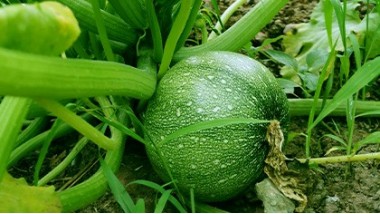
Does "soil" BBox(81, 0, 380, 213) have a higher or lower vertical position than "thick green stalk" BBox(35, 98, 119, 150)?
lower

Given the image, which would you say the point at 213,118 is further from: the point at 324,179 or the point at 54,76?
the point at 54,76

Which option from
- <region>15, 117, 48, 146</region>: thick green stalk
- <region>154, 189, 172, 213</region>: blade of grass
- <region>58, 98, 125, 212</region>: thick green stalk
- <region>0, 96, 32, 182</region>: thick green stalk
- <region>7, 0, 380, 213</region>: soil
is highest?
<region>0, 96, 32, 182</region>: thick green stalk

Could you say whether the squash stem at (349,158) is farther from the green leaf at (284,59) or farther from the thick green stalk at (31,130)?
the thick green stalk at (31,130)

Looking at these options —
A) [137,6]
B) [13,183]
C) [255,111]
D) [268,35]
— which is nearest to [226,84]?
[255,111]

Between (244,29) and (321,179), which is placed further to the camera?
(244,29)

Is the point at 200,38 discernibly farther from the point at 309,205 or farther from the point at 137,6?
the point at 309,205

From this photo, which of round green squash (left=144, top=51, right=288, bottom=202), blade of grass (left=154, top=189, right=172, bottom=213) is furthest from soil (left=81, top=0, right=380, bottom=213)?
blade of grass (left=154, top=189, right=172, bottom=213)

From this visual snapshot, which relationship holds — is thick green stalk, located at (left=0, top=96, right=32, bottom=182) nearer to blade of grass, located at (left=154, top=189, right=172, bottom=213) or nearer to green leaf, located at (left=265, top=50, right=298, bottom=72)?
blade of grass, located at (left=154, top=189, right=172, bottom=213)

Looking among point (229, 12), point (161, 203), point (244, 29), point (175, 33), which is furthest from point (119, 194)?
point (229, 12)
